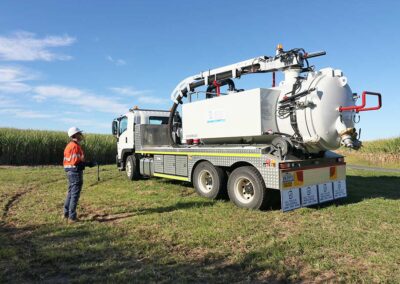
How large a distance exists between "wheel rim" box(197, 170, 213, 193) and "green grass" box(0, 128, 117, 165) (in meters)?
16.7

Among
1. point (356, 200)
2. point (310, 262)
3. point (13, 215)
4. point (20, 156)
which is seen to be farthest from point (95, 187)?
point (20, 156)

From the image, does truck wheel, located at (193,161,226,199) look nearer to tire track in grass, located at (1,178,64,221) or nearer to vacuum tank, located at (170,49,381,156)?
vacuum tank, located at (170,49,381,156)

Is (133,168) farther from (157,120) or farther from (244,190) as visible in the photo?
(244,190)

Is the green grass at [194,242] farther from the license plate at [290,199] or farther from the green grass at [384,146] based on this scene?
the green grass at [384,146]

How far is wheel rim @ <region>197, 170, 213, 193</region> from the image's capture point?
10.1 m

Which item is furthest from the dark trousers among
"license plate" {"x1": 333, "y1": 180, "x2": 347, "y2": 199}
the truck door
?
the truck door

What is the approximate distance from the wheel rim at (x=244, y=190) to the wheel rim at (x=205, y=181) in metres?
1.29

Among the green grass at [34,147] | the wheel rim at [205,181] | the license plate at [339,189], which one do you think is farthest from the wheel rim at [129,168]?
the green grass at [34,147]

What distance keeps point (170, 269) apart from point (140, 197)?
17.9 feet

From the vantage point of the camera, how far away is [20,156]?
23.4 meters

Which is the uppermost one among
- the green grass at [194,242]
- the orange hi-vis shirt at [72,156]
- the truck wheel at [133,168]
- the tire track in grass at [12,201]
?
the orange hi-vis shirt at [72,156]

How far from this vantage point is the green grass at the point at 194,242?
15.8 feet

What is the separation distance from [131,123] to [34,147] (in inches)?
469

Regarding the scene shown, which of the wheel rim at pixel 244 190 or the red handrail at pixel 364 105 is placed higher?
the red handrail at pixel 364 105
